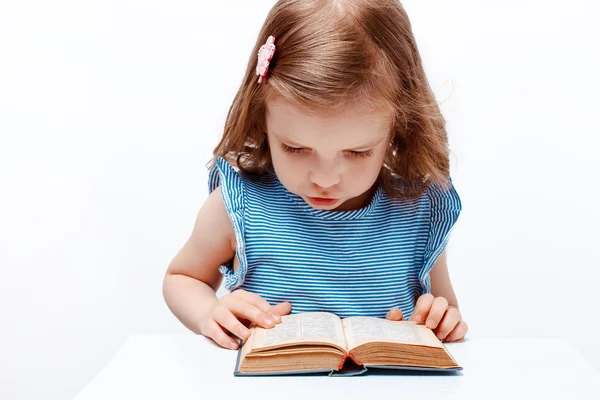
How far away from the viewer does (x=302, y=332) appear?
4.05 ft

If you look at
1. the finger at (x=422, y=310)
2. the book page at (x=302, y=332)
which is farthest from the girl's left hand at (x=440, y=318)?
the book page at (x=302, y=332)

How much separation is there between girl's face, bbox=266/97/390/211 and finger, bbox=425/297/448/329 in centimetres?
→ 23

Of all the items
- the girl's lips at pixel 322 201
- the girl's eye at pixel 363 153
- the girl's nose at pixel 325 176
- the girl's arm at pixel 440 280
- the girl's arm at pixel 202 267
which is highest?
the girl's eye at pixel 363 153

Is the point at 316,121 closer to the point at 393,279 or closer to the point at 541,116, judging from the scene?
the point at 393,279

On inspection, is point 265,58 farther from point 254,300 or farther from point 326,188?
point 254,300

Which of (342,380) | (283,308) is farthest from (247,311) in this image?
(342,380)

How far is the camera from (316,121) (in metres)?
1.33

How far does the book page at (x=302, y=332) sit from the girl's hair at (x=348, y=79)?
32cm

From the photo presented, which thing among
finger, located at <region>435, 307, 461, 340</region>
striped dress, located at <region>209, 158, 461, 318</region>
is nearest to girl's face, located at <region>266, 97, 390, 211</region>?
striped dress, located at <region>209, 158, 461, 318</region>

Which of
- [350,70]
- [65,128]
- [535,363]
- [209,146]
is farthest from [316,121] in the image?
[65,128]

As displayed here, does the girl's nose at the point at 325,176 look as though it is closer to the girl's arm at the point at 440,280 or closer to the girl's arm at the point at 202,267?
the girl's arm at the point at 202,267

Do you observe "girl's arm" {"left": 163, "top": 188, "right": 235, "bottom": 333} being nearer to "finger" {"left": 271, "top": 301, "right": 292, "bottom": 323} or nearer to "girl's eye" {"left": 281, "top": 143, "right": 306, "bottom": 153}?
"finger" {"left": 271, "top": 301, "right": 292, "bottom": 323}

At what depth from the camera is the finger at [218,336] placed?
1345 millimetres

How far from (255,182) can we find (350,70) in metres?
0.37
